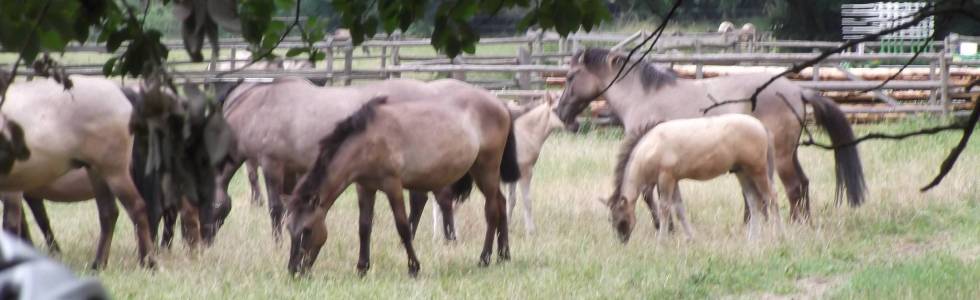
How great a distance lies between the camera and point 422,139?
880 cm

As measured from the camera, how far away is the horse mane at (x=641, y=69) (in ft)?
39.6

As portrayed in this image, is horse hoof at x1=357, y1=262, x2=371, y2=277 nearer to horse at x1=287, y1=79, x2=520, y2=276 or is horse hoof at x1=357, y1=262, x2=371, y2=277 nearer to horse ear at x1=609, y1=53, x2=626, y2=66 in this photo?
horse at x1=287, y1=79, x2=520, y2=276

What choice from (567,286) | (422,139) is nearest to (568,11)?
(567,286)

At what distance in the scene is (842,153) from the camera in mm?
11203

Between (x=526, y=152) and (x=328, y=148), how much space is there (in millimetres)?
3629

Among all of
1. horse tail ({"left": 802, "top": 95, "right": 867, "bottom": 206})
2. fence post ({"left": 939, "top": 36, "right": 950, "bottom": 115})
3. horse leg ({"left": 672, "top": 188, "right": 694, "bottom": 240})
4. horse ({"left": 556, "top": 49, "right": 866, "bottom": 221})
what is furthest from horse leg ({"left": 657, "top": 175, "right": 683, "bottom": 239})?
fence post ({"left": 939, "top": 36, "right": 950, "bottom": 115})

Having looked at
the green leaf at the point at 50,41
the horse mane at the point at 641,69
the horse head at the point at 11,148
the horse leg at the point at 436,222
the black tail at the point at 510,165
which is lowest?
the horse leg at the point at 436,222

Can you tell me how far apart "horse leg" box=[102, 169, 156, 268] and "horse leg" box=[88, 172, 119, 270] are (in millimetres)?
219

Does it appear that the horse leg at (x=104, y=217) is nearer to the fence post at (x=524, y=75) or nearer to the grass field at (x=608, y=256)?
the grass field at (x=608, y=256)

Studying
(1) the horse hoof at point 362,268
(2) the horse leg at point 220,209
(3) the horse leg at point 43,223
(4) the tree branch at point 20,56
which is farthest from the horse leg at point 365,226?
(4) the tree branch at point 20,56

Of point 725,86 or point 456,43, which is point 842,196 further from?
point 456,43

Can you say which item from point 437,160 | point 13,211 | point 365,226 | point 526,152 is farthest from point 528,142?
point 13,211

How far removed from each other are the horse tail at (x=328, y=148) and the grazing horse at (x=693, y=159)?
2.14 meters

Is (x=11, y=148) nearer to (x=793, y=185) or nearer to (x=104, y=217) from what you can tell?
(x=104, y=217)
